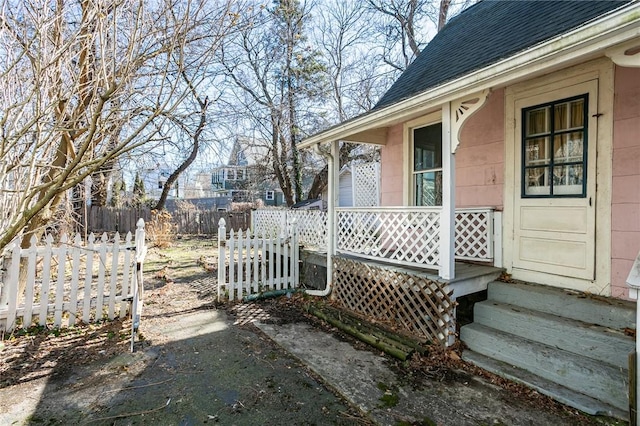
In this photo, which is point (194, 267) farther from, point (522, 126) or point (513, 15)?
point (513, 15)

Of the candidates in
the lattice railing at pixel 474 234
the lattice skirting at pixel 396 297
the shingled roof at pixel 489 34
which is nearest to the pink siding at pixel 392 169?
the shingled roof at pixel 489 34

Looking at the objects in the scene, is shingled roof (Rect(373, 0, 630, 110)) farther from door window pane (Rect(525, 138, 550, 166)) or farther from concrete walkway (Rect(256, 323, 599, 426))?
concrete walkway (Rect(256, 323, 599, 426))

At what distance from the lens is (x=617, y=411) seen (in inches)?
99.4

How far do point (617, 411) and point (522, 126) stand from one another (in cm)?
315

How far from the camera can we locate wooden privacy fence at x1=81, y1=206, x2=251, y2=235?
58.8ft

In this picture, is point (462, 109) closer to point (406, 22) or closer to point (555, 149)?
point (555, 149)

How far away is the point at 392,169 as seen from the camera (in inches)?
248

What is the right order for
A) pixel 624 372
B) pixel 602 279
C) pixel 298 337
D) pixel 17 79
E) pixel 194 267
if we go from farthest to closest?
pixel 194 267 < pixel 298 337 < pixel 602 279 < pixel 17 79 < pixel 624 372

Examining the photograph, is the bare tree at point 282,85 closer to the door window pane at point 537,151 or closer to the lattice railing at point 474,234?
the lattice railing at point 474,234

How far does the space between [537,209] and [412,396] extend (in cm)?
271

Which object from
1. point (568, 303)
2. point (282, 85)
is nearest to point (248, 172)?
point (282, 85)

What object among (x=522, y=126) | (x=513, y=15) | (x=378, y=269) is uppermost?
(x=513, y=15)

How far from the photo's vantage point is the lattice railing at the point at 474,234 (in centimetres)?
448

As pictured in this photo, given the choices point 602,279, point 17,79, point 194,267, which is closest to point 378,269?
point 602,279
